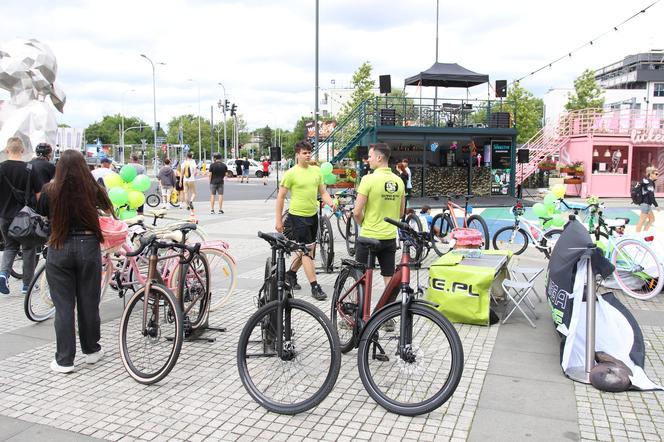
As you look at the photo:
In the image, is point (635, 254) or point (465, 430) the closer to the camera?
point (465, 430)

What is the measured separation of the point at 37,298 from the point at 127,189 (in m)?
2.10

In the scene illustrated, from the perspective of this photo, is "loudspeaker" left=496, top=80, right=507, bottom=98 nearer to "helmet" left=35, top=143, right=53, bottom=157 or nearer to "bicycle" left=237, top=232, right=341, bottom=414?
"helmet" left=35, top=143, right=53, bottom=157

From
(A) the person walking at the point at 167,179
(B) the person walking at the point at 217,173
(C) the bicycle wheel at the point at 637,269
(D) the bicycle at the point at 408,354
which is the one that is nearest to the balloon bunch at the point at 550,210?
(C) the bicycle wheel at the point at 637,269

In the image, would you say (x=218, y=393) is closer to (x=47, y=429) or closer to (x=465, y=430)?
(x=47, y=429)

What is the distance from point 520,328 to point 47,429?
4529 millimetres

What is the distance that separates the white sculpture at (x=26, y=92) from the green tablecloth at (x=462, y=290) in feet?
43.8

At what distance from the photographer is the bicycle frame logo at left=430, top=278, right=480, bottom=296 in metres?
5.88

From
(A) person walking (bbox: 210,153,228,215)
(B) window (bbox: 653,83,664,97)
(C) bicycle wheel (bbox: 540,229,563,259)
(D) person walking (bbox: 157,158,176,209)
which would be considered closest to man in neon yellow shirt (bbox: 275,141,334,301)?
(C) bicycle wheel (bbox: 540,229,563,259)

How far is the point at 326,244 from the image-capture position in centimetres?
920

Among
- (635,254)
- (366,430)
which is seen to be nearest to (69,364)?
(366,430)

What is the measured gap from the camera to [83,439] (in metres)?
3.60

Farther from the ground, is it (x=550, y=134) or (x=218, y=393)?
(x=550, y=134)

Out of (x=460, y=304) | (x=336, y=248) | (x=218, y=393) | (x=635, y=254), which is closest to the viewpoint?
(x=218, y=393)

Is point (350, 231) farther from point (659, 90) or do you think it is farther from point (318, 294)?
point (659, 90)
